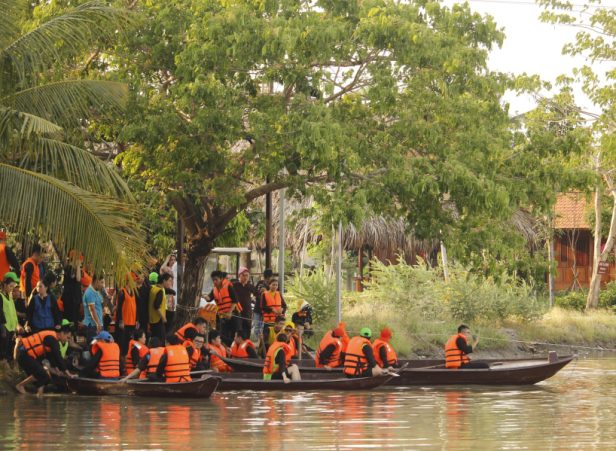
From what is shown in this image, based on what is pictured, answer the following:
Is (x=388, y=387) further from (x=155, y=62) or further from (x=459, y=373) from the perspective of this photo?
(x=155, y=62)

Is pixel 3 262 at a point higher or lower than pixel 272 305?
higher

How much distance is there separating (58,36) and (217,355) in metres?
6.68

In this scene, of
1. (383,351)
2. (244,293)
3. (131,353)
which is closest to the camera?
(131,353)

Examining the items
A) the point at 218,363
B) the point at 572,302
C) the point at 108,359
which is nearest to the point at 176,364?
the point at 108,359

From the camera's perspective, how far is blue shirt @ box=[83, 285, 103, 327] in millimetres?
21297

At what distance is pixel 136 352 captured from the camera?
68.2 feet

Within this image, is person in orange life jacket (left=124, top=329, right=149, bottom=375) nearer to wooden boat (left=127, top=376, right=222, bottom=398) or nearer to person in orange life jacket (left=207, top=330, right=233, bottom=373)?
wooden boat (left=127, top=376, right=222, bottom=398)

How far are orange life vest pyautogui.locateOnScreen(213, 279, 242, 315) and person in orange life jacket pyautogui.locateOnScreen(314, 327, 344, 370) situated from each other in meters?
2.04

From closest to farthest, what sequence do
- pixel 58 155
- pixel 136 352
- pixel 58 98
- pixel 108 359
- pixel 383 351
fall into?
A: 1. pixel 58 155
2. pixel 58 98
3. pixel 108 359
4. pixel 136 352
5. pixel 383 351

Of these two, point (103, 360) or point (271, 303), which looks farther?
point (271, 303)

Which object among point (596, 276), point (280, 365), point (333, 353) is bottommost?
point (280, 365)

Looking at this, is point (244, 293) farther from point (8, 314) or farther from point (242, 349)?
point (8, 314)

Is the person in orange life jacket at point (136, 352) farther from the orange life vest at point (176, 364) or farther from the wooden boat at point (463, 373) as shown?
the wooden boat at point (463, 373)

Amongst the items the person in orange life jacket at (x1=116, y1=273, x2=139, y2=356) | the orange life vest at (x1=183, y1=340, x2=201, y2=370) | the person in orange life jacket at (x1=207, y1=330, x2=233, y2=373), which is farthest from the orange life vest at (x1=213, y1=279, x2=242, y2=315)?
the person in orange life jacket at (x1=116, y1=273, x2=139, y2=356)
